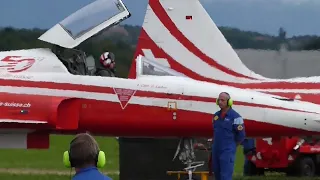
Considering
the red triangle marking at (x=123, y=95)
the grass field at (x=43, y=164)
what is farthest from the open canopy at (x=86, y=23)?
the grass field at (x=43, y=164)

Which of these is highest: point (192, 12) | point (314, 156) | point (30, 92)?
point (192, 12)

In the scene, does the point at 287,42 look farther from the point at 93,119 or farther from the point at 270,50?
the point at 93,119

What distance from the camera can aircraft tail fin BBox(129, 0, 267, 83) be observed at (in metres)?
23.5

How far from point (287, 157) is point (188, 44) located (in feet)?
18.6

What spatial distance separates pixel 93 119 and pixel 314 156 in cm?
850

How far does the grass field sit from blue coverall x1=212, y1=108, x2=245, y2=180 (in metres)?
4.51

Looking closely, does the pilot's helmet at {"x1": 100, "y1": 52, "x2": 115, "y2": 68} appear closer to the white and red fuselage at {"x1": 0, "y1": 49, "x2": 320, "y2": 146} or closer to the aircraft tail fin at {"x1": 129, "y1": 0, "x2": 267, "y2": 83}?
the white and red fuselage at {"x1": 0, "y1": 49, "x2": 320, "y2": 146}

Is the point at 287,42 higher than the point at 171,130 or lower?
higher

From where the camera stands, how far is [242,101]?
1293 centimetres

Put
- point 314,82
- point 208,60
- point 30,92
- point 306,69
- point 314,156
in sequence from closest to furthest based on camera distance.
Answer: point 30,92, point 314,156, point 314,82, point 208,60, point 306,69

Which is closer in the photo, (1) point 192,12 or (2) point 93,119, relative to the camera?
(2) point 93,119

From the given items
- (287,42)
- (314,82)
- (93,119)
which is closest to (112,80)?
(93,119)

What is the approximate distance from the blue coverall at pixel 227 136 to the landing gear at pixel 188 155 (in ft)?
2.55

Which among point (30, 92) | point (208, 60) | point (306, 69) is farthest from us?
point (306, 69)
